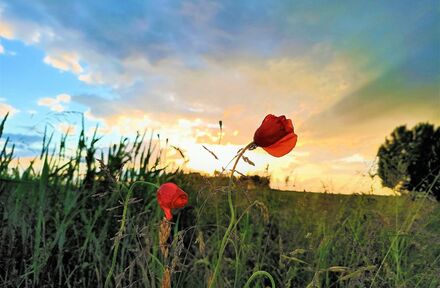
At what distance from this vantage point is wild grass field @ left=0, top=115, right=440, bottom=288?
2408 millimetres

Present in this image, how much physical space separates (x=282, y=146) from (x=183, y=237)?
1016 millimetres

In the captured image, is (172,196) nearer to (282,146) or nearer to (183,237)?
(282,146)

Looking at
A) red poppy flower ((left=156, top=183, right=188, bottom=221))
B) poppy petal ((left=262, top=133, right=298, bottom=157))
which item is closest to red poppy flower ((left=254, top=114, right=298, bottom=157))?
poppy petal ((left=262, top=133, right=298, bottom=157))

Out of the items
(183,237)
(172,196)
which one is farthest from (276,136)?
(183,237)

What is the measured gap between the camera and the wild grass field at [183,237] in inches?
94.8

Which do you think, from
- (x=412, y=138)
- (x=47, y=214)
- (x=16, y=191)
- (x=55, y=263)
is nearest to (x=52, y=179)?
(x=16, y=191)

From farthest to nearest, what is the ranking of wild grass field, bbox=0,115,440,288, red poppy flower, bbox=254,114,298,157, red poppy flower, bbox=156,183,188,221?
wild grass field, bbox=0,115,440,288, red poppy flower, bbox=156,183,188,221, red poppy flower, bbox=254,114,298,157

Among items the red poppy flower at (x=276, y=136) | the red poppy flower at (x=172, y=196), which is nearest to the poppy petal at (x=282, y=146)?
the red poppy flower at (x=276, y=136)

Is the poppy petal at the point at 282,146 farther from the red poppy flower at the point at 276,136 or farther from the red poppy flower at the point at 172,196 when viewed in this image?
the red poppy flower at the point at 172,196

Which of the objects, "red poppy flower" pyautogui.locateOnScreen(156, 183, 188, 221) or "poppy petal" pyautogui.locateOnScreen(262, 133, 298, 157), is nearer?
"poppy petal" pyautogui.locateOnScreen(262, 133, 298, 157)

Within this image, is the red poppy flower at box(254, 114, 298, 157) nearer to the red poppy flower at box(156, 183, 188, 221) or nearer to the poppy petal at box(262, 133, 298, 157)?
the poppy petal at box(262, 133, 298, 157)

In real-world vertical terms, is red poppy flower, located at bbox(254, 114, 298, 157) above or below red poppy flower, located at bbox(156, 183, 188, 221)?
above

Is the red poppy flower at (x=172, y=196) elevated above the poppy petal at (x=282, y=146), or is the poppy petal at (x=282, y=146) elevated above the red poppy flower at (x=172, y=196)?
the poppy petal at (x=282, y=146)

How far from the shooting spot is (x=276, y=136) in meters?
1.34
